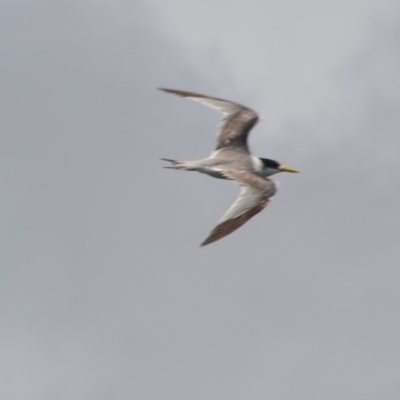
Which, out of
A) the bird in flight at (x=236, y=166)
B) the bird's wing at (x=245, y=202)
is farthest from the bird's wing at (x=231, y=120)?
the bird's wing at (x=245, y=202)

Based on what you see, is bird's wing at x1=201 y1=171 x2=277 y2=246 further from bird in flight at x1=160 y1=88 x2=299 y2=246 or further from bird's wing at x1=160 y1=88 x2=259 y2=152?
bird's wing at x1=160 y1=88 x2=259 y2=152

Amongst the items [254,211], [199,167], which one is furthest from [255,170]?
[254,211]

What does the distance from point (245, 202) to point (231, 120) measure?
7374mm

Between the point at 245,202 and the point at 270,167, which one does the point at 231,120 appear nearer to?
the point at 270,167

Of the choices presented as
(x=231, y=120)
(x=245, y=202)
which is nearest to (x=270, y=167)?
(x=231, y=120)

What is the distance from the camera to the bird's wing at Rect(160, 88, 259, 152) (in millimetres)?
42375

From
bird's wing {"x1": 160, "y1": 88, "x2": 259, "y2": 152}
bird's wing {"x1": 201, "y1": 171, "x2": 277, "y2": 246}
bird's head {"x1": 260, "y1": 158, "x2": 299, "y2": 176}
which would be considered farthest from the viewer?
bird's wing {"x1": 160, "y1": 88, "x2": 259, "y2": 152}

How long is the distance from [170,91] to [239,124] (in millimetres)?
2393

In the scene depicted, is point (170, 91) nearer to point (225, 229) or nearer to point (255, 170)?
point (255, 170)

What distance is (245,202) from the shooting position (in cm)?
3609

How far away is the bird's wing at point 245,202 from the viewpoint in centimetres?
3381

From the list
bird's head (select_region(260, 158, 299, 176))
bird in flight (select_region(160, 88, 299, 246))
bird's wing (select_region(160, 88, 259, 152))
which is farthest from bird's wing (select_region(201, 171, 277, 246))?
bird's wing (select_region(160, 88, 259, 152))

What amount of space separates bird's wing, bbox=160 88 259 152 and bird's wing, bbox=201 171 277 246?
3.43m

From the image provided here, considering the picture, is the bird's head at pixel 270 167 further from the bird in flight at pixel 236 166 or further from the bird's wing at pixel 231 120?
the bird's wing at pixel 231 120
